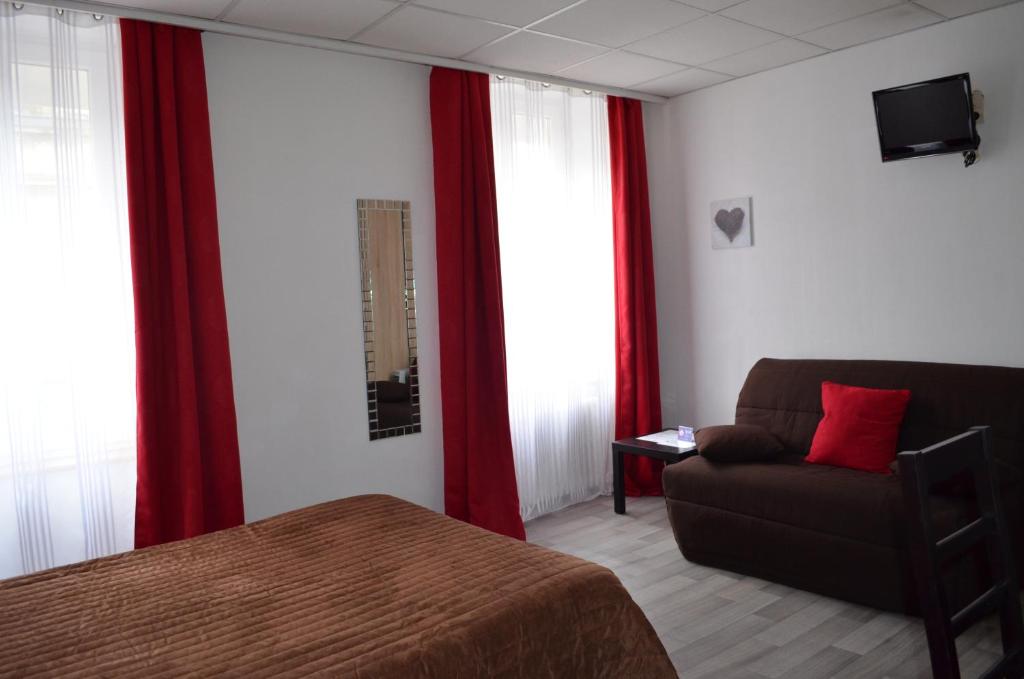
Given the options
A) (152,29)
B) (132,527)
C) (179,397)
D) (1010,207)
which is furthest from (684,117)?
(132,527)

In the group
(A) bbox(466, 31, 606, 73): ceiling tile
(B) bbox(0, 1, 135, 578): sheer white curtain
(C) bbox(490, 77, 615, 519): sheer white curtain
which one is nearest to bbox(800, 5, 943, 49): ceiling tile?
(A) bbox(466, 31, 606, 73): ceiling tile

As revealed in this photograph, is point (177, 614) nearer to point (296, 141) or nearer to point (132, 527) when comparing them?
point (132, 527)

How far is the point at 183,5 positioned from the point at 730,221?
3341 millimetres

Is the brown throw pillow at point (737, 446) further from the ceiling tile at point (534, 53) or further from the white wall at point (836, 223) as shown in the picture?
the ceiling tile at point (534, 53)

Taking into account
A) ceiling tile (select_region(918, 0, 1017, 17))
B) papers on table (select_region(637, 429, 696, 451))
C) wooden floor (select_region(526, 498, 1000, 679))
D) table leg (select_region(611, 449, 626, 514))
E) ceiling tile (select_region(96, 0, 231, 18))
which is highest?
ceiling tile (select_region(96, 0, 231, 18))

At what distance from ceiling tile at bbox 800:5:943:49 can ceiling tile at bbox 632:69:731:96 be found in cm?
73

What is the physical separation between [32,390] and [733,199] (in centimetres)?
399

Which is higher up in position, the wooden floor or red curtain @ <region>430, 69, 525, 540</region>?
red curtain @ <region>430, 69, 525, 540</region>

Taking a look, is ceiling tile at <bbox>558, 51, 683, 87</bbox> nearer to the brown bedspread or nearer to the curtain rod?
the curtain rod

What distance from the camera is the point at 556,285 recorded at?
4820mm

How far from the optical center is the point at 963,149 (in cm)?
371

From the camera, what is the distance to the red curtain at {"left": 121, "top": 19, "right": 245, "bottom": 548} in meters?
3.24

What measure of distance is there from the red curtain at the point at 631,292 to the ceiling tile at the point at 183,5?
A: 269cm

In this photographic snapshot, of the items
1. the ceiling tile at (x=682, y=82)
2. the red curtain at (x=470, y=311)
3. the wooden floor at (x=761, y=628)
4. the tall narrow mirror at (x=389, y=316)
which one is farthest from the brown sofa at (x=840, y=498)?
the ceiling tile at (x=682, y=82)
